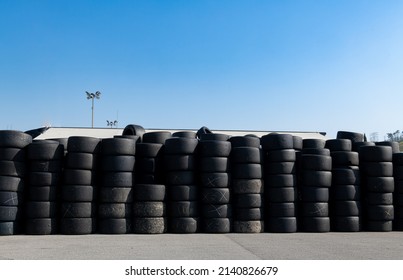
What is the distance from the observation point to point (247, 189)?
10.2 metres

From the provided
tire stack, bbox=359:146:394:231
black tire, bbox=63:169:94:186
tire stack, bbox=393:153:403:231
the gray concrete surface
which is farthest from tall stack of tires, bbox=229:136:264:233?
tire stack, bbox=393:153:403:231

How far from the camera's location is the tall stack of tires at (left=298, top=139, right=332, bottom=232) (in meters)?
10.4

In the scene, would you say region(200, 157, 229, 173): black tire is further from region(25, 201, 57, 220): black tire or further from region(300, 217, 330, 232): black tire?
region(25, 201, 57, 220): black tire

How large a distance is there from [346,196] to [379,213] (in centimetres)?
100

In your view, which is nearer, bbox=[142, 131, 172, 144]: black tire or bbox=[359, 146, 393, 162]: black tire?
bbox=[359, 146, 393, 162]: black tire

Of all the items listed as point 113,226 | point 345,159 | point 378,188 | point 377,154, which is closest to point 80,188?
point 113,226

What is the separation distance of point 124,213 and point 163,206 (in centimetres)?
94

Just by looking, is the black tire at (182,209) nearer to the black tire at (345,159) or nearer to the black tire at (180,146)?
the black tire at (180,146)

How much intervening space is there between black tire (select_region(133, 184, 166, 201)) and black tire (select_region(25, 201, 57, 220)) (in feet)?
6.48

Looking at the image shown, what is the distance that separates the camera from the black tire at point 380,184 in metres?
10.9

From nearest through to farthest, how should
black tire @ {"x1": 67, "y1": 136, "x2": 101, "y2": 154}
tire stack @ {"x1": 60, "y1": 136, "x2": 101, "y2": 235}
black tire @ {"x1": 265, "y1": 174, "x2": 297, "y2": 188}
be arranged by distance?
tire stack @ {"x1": 60, "y1": 136, "x2": 101, "y2": 235}, black tire @ {"x1": 67, "y1": 136, "x2": 101, "y2": 154}, black tire @ {"x1": 265, "y1": 174, "x2": 297, "y2": 188}

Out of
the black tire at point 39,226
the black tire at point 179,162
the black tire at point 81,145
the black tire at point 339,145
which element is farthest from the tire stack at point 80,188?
the black tire at point 339,145

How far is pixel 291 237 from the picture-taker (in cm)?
932
